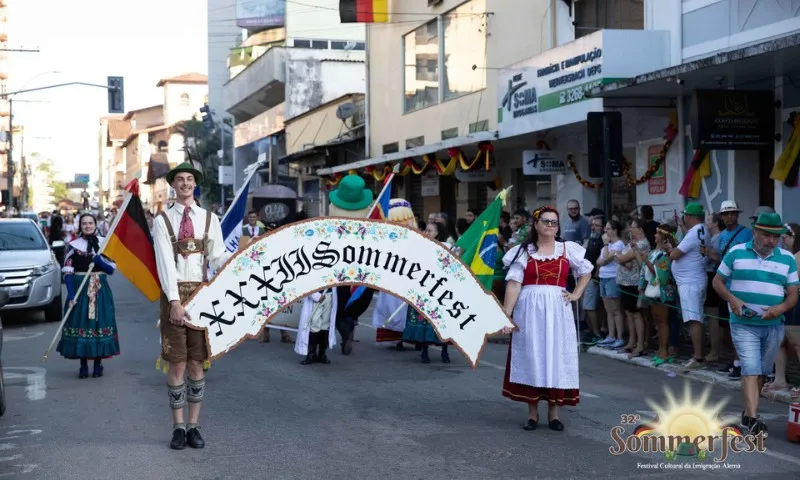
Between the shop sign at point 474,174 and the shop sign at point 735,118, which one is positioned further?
the shop sign at point 474,174

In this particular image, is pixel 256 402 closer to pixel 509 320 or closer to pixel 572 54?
pixel 509 320

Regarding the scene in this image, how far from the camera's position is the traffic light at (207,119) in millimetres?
57150

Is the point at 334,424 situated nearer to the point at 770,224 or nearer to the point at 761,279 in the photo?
the point at 761,279

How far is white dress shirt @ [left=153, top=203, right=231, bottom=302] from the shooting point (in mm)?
7180

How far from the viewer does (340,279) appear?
793 centimetres

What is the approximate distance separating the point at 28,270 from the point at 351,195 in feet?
24.9

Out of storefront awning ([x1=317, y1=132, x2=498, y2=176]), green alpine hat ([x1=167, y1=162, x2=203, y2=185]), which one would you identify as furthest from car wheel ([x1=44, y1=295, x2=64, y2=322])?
green alpine hat ([x1=167, y1=162, x2=203, y2=185])

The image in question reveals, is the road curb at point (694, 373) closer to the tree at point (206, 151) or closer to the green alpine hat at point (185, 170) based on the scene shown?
the green alpine hat at point (185, 170)

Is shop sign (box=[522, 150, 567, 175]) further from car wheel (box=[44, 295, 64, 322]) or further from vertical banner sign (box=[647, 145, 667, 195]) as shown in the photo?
car wheel (box=[44, 295, 64, 322])

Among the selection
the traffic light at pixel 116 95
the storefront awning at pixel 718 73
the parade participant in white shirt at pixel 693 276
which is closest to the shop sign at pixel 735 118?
the storefront awning at pixel 718 73

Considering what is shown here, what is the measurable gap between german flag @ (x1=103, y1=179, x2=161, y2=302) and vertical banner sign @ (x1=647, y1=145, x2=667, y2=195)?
10.2 metres

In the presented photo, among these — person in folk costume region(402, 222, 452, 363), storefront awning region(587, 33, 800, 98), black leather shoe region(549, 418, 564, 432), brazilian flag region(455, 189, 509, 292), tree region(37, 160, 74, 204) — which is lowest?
black leather shoe region(549, 418, 564, 432)

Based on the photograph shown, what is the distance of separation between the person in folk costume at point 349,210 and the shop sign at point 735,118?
476 cm

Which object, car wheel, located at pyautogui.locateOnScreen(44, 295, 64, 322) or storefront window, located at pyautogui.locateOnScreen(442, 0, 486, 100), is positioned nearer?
car wheel, located at pyautogui.locateOnScreen(44, 295, 64, 322)
